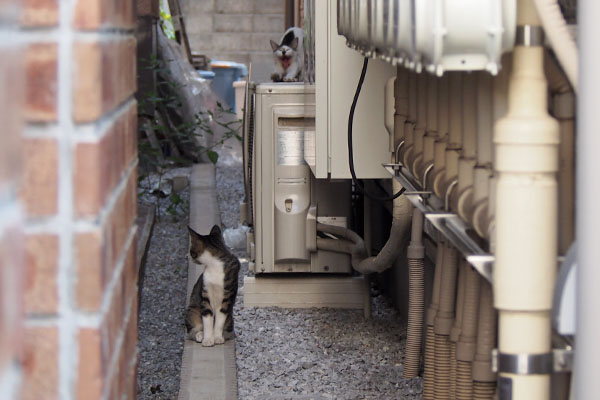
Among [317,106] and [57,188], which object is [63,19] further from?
[317,106]

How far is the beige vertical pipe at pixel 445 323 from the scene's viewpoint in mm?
2252

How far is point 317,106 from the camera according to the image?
11.4 ft

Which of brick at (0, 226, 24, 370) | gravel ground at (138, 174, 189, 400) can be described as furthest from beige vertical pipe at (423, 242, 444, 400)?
brick at (0, 226, 24, 370)

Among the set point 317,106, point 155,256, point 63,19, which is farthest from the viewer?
point 155,256

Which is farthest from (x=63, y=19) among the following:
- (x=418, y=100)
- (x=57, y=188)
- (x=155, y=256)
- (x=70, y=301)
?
(x=155, y=256)

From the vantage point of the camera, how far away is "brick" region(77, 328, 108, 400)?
939 millimetres

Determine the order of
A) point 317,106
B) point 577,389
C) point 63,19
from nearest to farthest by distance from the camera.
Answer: point 63,19 < point 577,389 < point 317,106

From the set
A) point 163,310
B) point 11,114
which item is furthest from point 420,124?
point 163,310

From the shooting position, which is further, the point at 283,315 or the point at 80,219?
the point at 283,315

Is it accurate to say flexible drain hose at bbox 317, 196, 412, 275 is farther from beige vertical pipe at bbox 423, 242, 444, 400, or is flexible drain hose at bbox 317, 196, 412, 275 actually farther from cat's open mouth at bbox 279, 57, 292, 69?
cat's open mouth at bbox 279, 57, 292, 69

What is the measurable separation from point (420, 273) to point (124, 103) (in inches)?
76.2

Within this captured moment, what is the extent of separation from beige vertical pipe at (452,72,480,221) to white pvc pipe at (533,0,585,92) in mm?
433

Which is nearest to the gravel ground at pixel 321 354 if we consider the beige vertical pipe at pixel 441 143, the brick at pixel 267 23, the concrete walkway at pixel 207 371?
the concrete walkway at pixel 207 371

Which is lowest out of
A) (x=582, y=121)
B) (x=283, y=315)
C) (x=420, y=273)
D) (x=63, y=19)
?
(x=283, y=315)
